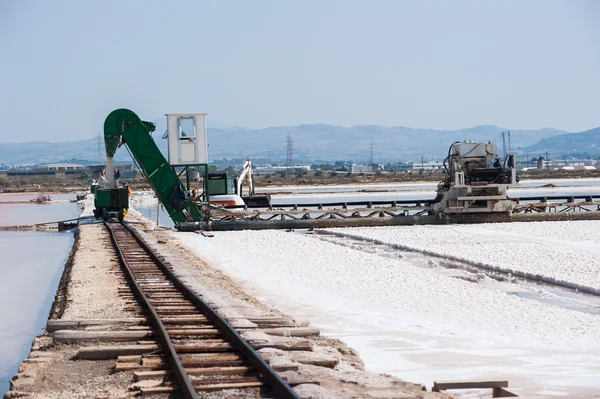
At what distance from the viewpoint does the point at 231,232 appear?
31641mm

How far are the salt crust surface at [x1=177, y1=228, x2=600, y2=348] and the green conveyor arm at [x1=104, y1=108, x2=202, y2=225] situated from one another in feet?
19.7

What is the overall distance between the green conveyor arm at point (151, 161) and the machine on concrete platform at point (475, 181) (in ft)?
27.6

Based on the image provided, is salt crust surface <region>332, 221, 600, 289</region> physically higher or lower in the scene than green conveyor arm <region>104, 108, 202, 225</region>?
lower

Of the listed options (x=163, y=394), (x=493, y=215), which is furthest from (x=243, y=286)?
(x=493, y=215)

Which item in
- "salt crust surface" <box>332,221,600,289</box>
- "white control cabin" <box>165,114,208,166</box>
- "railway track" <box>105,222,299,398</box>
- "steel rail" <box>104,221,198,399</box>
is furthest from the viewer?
"white control cabin" <box>165,114,208,166</box>

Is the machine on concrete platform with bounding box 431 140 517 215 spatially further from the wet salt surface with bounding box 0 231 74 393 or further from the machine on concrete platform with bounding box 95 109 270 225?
the wet salt surface with bounding box 0 231 74 393

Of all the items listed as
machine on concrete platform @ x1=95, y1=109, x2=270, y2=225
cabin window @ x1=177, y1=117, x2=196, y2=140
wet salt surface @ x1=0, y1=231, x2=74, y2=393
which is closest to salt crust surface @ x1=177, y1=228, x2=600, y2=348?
wet salt surface @ x1=0, y1=231, x2=74, y2=393

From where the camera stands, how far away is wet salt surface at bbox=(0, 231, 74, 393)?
1276 cm

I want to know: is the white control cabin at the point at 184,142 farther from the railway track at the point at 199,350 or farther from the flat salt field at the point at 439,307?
the railway track at the point at 199,350

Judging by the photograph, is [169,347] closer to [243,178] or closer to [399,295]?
[399,295]

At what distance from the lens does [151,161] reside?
3133 cm

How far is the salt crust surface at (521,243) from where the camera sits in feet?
63.9

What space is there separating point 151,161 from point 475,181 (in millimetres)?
10765

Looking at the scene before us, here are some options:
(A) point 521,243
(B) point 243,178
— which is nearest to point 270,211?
(B) point 243,178
